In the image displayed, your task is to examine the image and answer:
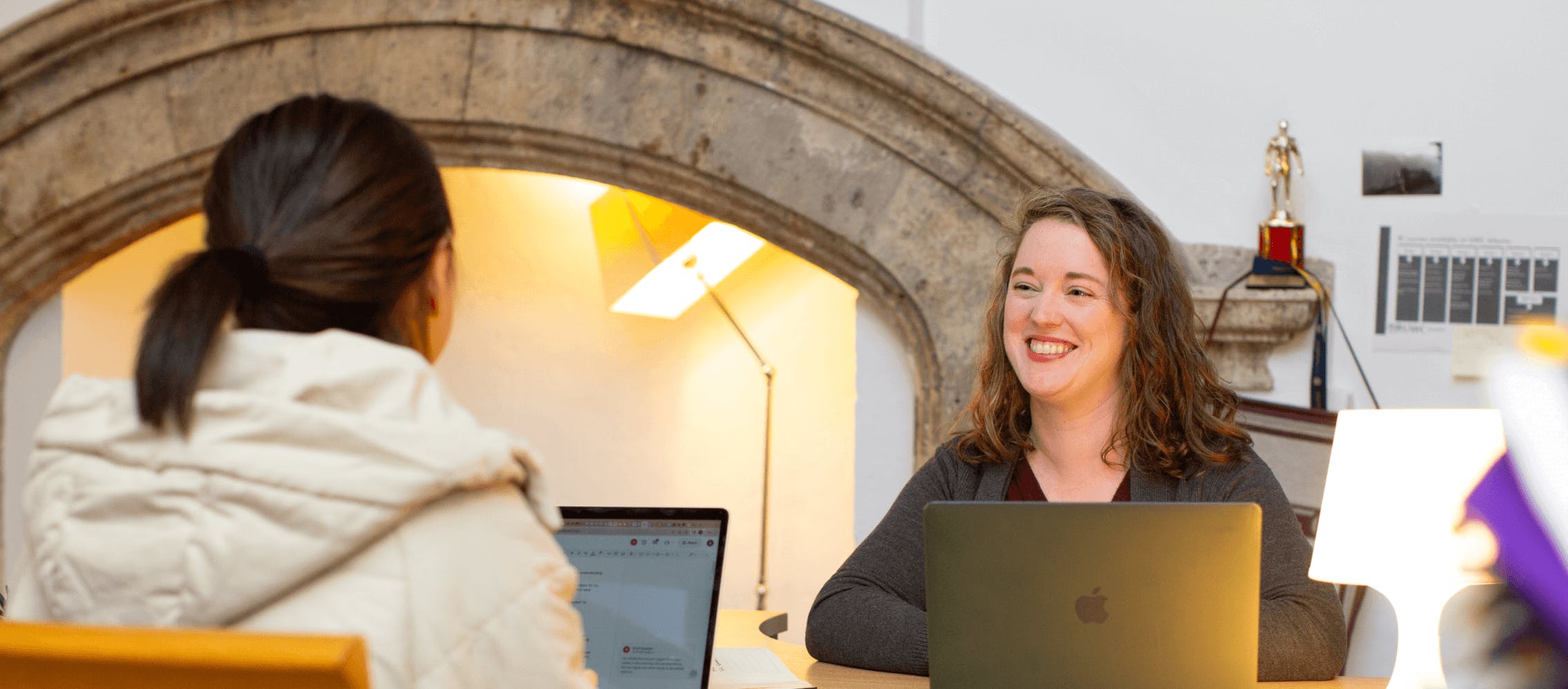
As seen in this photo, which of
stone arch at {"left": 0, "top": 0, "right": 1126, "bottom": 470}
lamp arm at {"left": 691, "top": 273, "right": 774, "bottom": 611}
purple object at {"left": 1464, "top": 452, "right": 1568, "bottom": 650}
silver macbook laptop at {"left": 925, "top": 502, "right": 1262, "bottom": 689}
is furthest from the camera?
lamp arm at {"left": 691, "top": 273, "right": 774, "bottom": 611}

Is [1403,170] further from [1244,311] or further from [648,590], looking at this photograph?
[648,590]

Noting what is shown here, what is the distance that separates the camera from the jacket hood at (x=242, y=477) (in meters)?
0.93

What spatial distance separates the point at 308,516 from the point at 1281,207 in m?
2.69

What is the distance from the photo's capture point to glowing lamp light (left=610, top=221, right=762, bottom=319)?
16.0ft

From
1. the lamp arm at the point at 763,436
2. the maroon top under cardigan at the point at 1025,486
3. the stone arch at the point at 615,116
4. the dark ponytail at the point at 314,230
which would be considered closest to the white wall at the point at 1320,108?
the stone arch at the point at 615,116

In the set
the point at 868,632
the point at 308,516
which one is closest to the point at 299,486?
the point at 308,516

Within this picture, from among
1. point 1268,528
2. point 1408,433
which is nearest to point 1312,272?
point 1268,528

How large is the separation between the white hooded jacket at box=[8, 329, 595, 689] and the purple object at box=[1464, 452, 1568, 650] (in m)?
0.78

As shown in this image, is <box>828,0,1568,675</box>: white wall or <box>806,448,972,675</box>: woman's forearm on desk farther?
<box>828,0,1568,675</box>: white wall

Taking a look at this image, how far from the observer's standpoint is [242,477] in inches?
36.7

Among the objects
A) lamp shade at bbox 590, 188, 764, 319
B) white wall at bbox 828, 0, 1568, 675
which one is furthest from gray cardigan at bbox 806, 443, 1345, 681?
lamp shade at bbox 590, 188, 764, 319

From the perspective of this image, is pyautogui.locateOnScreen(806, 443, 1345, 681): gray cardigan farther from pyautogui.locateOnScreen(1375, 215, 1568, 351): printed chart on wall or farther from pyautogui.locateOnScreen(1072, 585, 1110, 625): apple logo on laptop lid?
pyautogui.locateOnScreen(1375, 215, 1568, 351): printed chart on wall

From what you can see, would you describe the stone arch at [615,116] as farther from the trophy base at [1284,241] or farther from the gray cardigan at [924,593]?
the gray cardigan at [924,593]

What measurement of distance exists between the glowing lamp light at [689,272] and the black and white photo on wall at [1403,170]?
7.62 ft
